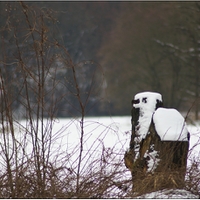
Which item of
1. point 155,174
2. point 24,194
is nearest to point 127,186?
point 155,174

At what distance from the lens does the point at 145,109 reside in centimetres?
444

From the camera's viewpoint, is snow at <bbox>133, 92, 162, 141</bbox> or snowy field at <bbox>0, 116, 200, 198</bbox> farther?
snow at <bbox>133, 92, 162, 141</bbox>

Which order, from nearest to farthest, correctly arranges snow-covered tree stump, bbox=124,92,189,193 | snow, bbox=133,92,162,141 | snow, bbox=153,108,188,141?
1. snow-covered tree stump, bbox=124,92,189,193
2. snow, bbox=153,108,188,141
3. snow, bbox=133,92,162,141

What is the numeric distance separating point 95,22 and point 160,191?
74.2 feet

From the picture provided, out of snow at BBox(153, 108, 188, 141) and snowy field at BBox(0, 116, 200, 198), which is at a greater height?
snow at BBox(153, 108, 188, 141)

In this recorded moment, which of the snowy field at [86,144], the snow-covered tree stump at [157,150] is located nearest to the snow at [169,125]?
the snow-covered tree stump at [157,150]

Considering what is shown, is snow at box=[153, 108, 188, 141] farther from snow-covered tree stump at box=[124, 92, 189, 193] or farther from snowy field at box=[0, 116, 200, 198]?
snowy field at box=[0, 116, 200, 198]

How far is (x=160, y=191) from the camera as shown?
3.69 meters

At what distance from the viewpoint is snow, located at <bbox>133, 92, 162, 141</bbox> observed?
429cm

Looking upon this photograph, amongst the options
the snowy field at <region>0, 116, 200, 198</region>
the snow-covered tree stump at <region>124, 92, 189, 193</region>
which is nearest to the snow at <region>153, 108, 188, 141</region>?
the snow-covered tree stump at <region>124, 92, 189, 193</region>

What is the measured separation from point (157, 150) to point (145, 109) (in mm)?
564

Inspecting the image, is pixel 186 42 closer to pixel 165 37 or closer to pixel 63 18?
pixel 165 37

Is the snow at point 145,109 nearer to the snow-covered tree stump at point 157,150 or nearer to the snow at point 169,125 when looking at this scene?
the snow-covered tree stump at point 157,150

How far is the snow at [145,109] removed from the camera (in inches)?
169
